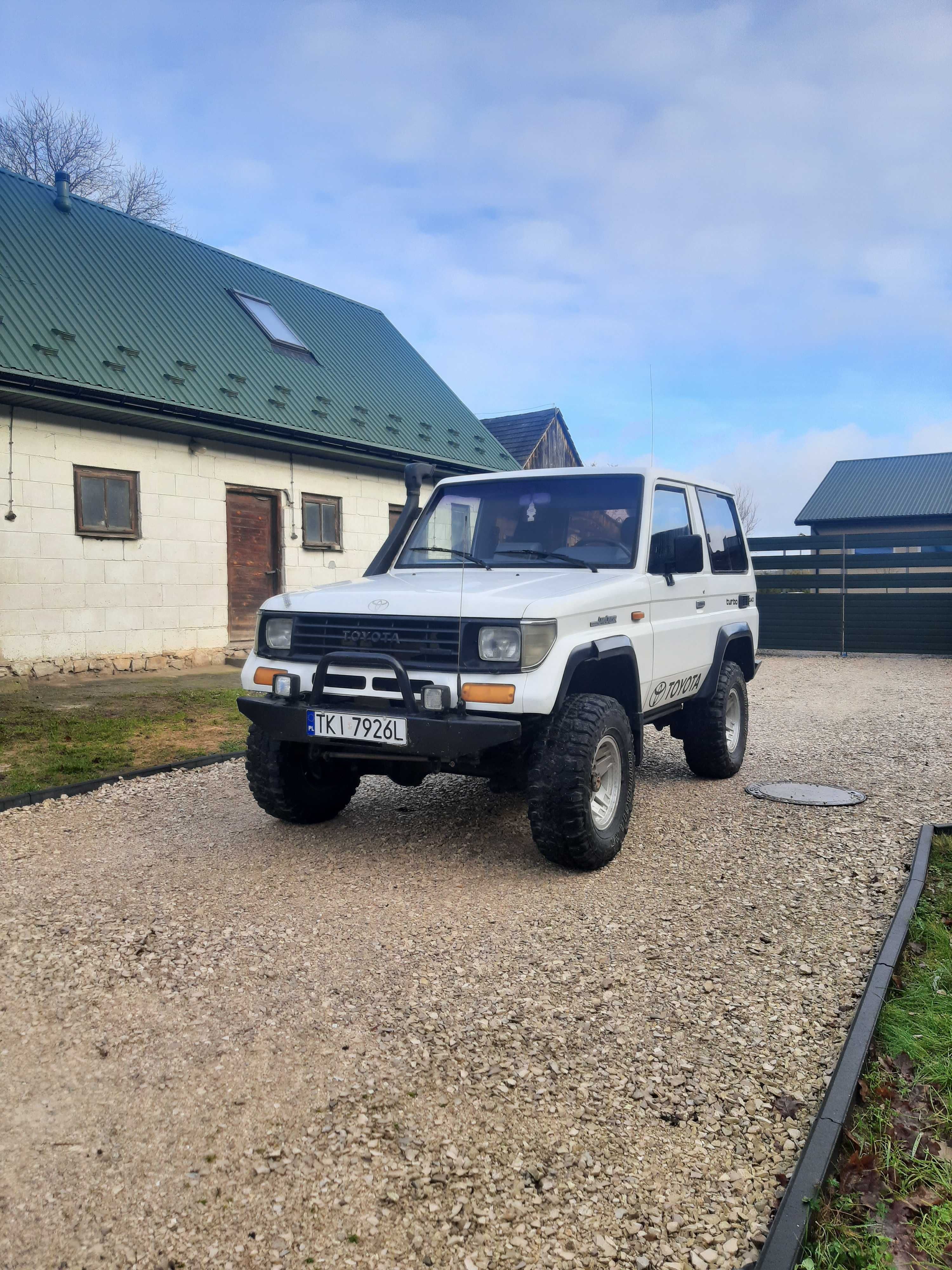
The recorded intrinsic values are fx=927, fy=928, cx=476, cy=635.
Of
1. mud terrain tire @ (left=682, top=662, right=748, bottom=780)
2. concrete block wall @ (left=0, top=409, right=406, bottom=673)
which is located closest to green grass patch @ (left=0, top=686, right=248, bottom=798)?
concrete block wall @ (left=0, top=409, right=406, bottom=673)

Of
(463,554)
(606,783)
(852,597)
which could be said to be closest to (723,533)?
(463,554)

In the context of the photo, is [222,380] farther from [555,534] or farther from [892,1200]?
[892,1200]

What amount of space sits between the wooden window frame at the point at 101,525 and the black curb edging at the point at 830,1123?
1104cm

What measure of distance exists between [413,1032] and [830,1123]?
4.21ft

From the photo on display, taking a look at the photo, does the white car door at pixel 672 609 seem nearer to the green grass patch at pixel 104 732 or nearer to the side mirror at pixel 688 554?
the side mirror at pixel 688 554

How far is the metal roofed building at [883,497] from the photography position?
33.9 m

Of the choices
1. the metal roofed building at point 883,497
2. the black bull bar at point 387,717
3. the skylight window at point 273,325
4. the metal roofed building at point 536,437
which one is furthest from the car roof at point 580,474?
the metal roofed building at point 883,497

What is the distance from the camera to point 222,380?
14.1 metres

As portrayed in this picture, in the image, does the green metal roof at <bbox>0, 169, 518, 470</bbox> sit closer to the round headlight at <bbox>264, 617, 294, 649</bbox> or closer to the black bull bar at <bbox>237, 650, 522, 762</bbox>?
the round headlight at <bbox>264, 617, 294, 649</bbox>

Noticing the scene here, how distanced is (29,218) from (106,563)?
591cm

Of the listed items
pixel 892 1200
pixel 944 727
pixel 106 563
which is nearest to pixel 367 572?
pixel 892 1200

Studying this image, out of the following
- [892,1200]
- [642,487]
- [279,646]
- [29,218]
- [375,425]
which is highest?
[29,218]

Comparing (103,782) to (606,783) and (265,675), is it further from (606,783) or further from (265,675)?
(606,783)

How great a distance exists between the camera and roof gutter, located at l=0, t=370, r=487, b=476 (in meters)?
11.2
